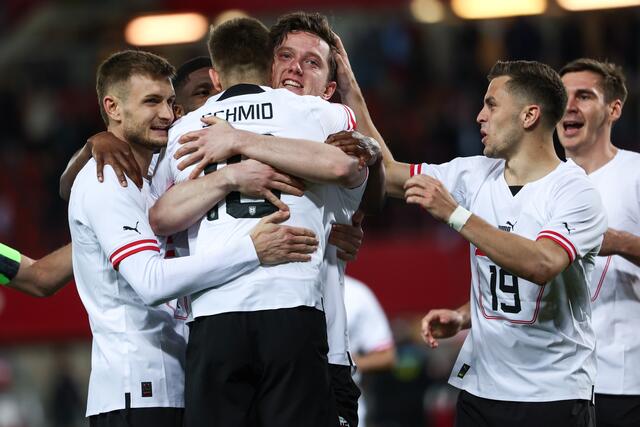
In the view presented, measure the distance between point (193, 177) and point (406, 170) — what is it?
1.45 metres

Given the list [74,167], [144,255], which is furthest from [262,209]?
[74,167]

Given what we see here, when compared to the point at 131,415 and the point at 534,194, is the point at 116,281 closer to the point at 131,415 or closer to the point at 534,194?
the point at 131,415

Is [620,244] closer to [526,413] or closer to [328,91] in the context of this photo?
[526,413]

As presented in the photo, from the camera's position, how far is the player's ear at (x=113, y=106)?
528 centimetres

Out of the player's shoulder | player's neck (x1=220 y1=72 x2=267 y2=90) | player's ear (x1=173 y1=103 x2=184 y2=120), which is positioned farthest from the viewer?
the player's shoulder

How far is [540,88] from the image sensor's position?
5488 millimetres

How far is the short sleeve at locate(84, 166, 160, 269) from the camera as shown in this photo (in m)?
4.86

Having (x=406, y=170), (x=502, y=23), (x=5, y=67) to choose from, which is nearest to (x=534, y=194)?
(x=406, y=170)

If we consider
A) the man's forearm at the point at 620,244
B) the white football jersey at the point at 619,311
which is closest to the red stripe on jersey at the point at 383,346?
the white football jersey at the point at 619,311

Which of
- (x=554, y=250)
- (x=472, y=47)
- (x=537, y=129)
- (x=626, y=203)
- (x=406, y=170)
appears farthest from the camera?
(x=472, y=47)

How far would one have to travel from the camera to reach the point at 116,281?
16.6 ft

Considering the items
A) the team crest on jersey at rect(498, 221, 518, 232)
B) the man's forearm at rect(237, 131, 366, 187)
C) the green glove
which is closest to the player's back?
the team crest on jersey at rect(498, 221, 518, 232)

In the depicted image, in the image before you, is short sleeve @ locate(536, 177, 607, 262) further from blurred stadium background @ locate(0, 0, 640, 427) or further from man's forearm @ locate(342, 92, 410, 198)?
blurred stadium background @ locate(0, 0, 640, 427)

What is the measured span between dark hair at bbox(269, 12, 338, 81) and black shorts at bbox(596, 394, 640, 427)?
240cm
